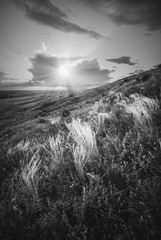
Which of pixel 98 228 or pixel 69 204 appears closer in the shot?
pixel 98 228

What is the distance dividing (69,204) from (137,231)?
788mm

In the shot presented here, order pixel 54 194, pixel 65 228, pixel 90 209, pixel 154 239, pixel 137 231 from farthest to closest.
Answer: pixel 54 194, pixel 90 209, pixel 65 228, pixel 137 231, pixel 154 239

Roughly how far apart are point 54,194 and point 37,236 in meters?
0.56

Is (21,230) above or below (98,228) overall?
below

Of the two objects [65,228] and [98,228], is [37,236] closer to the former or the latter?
[65,228]

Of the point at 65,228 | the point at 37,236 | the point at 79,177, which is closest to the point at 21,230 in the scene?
the point at 37,236

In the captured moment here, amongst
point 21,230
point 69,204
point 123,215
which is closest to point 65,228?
point 69,204

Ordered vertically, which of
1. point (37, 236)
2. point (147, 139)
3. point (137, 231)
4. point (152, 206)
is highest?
point (147, 139)

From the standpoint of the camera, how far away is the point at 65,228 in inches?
52.5

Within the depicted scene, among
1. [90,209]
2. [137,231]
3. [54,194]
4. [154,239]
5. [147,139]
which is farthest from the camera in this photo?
[147,139]

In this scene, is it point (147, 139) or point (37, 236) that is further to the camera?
point (147, 139)

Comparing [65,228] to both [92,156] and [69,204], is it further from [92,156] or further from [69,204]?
[92,156]

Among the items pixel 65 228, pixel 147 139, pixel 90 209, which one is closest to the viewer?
pixel 65 228

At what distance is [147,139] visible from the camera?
2.37 m
